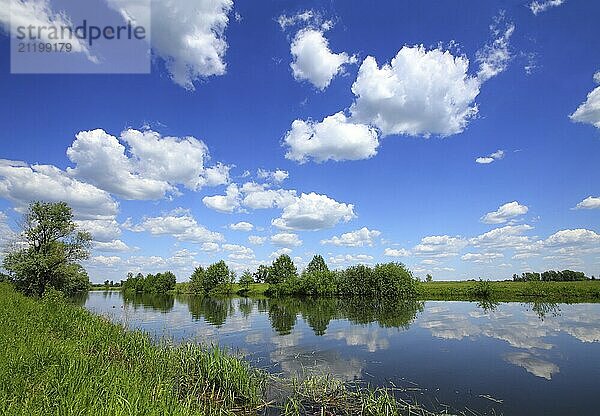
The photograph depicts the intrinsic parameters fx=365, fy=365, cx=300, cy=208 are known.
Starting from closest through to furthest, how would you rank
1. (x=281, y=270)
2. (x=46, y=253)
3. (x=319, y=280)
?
(x=46, y=253)
(x=319, y=280)
(x=281, y=270)

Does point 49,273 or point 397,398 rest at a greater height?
point 49,273

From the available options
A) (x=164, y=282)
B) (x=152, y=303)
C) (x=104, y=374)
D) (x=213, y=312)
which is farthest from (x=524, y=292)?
(x=164, y=282)

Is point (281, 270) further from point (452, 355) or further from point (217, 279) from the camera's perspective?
point (452, 355)

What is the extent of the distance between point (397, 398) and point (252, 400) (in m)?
5.93

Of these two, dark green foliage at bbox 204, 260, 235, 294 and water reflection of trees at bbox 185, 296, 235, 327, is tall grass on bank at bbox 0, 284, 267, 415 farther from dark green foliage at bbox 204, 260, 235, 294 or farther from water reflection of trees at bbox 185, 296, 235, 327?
dark green foliage at bbox 204, 260, 235, 294

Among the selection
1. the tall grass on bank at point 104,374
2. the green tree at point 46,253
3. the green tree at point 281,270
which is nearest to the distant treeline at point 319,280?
the green tree at point 281,270

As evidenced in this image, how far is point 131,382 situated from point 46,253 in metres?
43.8

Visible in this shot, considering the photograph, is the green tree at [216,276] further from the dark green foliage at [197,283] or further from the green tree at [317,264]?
the green tree at [317,264]

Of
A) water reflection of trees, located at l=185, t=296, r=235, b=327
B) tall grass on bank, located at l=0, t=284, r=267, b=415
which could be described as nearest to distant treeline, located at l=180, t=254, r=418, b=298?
water reflection of trees, located at l=185, t=296, r=235, b=327

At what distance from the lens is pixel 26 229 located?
4469cm

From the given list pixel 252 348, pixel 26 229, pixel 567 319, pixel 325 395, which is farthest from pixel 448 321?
pixel 26 229

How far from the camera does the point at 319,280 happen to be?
98.3m

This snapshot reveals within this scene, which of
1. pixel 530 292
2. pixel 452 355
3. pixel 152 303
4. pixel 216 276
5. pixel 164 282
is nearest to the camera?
pixel 452 355

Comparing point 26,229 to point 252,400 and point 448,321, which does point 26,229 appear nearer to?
point 252,400
